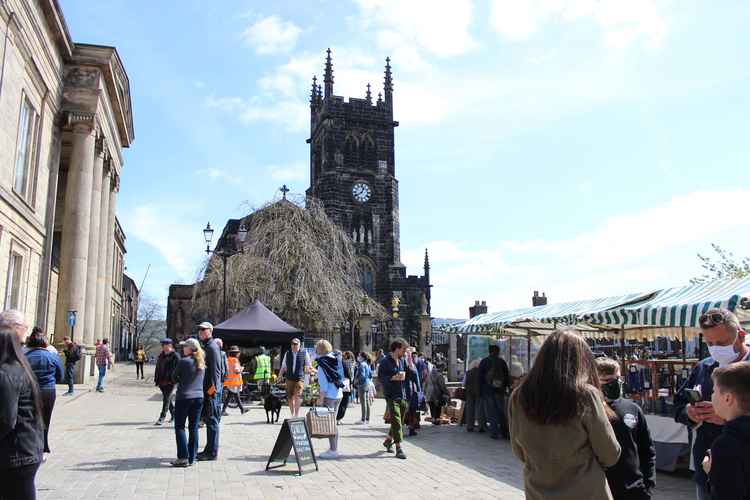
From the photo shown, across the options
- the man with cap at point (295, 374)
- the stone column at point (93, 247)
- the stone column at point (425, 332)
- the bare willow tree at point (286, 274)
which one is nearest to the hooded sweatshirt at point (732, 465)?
the man with cap at point (295, 374)

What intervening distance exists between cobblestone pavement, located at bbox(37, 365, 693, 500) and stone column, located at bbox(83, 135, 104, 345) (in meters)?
14.4

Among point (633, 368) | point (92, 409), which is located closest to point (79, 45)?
point (92, 409)

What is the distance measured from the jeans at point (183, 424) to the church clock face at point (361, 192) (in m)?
55.2

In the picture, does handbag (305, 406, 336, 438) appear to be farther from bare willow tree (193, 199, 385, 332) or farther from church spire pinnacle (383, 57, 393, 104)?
church spire pinnacle (383, 57, 393, 104)

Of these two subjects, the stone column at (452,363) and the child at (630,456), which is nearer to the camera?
the child at (630,456)

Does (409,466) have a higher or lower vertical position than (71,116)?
lower

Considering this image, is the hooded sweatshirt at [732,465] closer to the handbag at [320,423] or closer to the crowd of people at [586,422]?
the crowd of people at [586,422]

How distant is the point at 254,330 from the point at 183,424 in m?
10.7

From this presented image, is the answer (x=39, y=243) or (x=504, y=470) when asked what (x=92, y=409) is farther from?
(x=504, y=470)

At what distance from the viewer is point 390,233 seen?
63.6 m

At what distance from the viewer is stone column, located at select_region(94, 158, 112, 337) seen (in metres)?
30.5

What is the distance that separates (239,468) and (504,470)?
3.62m

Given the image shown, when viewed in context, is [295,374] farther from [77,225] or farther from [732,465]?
[77,225]

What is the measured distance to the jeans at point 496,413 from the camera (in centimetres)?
1288
